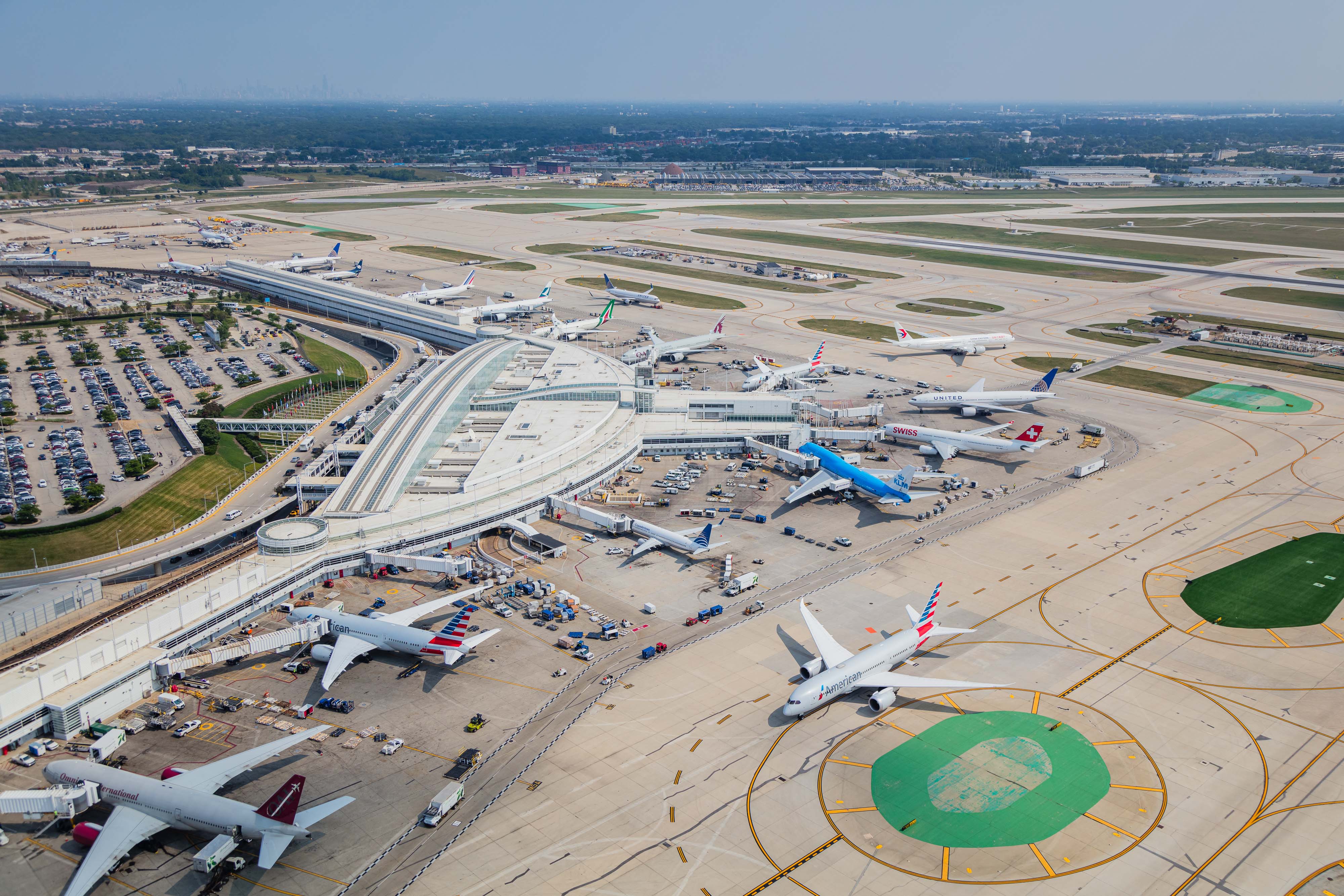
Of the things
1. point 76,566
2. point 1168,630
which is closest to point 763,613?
point 1168,630

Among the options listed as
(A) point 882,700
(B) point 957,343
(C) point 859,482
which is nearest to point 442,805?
(A) point 882,700

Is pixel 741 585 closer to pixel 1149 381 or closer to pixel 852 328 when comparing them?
pixel 1149 381

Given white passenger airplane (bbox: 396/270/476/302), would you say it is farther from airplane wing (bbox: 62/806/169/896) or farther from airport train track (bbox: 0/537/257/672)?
airplane wing (bbox: 62/806/169/896)

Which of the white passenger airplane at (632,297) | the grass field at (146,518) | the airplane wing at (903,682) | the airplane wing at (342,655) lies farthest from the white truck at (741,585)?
the white passenger airplane at (632,297)

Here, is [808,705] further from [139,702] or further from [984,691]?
[139,702]

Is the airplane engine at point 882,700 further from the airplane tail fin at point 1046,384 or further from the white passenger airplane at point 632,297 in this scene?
the white passenger airplane at point 632,297
